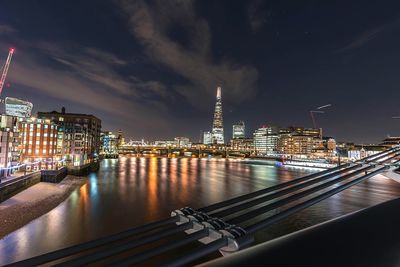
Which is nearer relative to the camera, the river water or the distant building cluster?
the river water

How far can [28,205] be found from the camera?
69.4 feet

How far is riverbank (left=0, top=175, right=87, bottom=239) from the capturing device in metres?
16.6

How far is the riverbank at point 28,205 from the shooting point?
54.3 feet

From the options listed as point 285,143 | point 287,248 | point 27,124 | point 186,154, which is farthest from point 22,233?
point 285,143

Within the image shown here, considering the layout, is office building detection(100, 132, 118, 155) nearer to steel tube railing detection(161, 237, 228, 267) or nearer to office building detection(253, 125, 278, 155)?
office building detection(253, 125, 278, 155)

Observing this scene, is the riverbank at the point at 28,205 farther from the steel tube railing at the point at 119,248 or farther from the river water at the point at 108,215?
the steel tube railing at the point at 119,248

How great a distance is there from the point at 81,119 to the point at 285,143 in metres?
124

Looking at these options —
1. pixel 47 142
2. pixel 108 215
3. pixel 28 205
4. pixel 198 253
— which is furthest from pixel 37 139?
pixel 198 253

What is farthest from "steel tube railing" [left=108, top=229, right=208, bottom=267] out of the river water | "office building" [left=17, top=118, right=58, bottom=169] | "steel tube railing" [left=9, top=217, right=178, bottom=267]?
"office building" [left=17, top=118, right=58, bottom=169]

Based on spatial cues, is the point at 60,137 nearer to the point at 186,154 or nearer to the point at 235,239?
the point at 235,239

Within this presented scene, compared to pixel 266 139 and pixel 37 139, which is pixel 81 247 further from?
pixel 266 139

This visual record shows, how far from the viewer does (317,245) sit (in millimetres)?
1575

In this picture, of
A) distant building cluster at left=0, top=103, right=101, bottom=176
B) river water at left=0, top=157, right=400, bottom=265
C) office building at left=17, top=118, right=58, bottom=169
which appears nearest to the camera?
river water at left=0, top=157, right=400, bottom=265

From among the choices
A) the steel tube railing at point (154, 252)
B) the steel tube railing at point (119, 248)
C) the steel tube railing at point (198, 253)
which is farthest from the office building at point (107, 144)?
the steel tube railing at point (198, 253)
